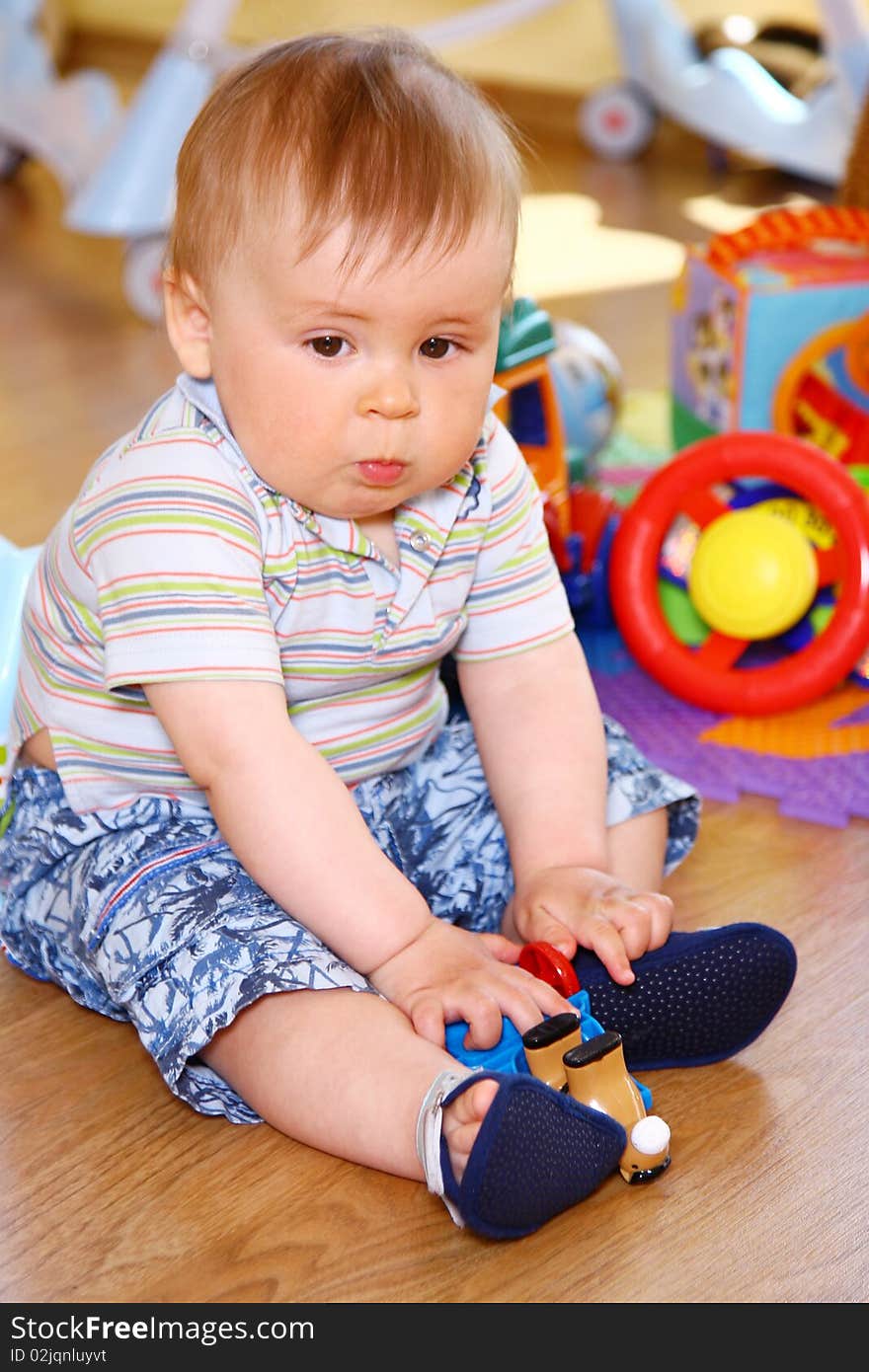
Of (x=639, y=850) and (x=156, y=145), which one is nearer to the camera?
(x=639, y=850)

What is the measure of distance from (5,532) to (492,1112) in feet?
3.21

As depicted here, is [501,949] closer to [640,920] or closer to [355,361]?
[640,920]

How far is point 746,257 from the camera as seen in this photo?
4.84 feet

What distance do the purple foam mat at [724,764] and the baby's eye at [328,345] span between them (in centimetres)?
44

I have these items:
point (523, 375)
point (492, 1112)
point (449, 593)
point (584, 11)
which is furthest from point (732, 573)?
point (584, 11)

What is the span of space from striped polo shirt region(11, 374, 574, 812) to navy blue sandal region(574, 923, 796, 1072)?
0.19 meters

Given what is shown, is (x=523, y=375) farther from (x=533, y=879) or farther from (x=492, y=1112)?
(x=492, y=1112)

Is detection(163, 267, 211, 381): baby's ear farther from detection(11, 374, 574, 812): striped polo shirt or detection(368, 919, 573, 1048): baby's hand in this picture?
detection(368, 919, 573, 1048): baby's hand

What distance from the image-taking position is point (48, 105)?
2.24 metres

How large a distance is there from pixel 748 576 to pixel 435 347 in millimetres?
455

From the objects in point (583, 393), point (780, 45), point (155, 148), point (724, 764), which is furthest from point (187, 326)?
point (780, 45)

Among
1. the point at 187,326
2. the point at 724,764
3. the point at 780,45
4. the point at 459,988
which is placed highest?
the point at 187,326

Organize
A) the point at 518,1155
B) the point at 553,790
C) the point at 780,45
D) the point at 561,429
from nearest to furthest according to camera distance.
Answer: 1. the point at 518,1155
2. the point at 553,790
3. the point at 561,429
4. the point at 780,45

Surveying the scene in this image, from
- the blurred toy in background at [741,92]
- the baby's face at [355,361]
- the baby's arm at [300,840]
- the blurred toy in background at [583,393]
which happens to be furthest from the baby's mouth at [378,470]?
the blurred toy in background at [741,92]
